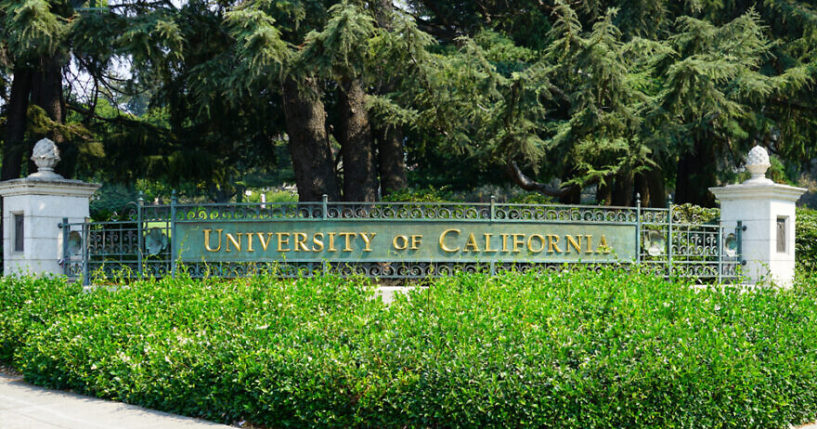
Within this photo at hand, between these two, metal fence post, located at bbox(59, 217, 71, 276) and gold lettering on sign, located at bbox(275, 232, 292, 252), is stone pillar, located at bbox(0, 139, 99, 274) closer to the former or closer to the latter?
→ metal fence post, located at bbox(59, 217, 71, 276)

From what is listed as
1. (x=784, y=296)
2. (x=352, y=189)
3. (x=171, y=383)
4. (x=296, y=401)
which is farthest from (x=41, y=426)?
(x=352, y=189)

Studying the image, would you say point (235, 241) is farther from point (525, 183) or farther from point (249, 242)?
point (525, 183)

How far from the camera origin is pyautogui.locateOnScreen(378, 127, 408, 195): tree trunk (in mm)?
17219

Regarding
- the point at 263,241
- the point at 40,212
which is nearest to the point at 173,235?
the point at 263,241

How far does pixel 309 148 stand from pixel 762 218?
367 inches

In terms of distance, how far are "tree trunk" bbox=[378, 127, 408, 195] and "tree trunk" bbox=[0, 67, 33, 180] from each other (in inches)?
340

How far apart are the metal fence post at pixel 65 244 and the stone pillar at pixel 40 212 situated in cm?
6

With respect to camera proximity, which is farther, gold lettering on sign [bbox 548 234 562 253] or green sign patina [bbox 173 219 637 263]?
gold lettering on sign [bbox 548 234 562 253]

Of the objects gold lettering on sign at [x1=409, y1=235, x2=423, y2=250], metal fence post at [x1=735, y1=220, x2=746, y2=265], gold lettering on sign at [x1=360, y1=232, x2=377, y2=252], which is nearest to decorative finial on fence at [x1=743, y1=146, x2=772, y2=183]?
metal fence post at [x1=735, y1=220, x2=746, y2=265]

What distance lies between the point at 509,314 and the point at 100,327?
13.9ft

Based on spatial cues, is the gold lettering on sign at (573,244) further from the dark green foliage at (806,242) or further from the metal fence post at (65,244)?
the metal fence post at (65,244)

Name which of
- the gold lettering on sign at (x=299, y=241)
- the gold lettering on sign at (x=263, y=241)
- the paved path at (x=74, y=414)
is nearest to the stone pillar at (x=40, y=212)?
the gold lettering on sign at (x=263, y=241)

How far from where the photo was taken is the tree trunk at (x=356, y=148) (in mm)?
16078

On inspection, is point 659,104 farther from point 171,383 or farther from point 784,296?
point 171,383
